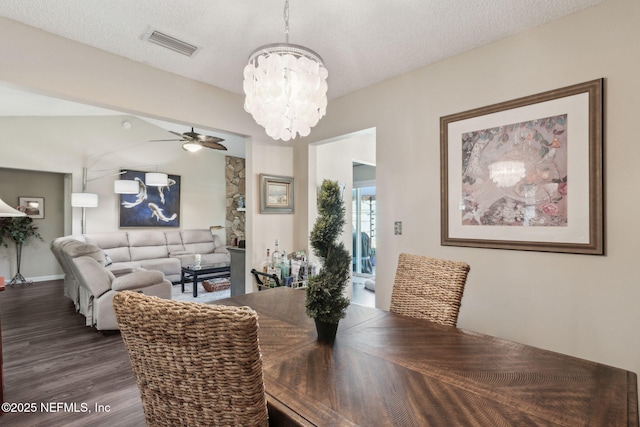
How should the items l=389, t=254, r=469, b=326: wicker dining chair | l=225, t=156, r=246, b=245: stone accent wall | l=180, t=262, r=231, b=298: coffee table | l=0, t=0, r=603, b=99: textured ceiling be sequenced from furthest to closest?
l=225, t=156, r=246, b=245: stone accent wall < l=180, t=262, r=231, b=298: coffee table < l=0, t=0, r=603, b=99: textured ceiling < l=389, t=254, r=469, b=326: wicker dining chair

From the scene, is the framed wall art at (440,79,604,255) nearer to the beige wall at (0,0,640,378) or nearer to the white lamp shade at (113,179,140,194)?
the beige wall at (0,0,640,378)

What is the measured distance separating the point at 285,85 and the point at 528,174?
1666 millimetres

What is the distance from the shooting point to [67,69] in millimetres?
2143

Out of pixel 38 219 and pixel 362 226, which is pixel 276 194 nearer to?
pixel 362 226

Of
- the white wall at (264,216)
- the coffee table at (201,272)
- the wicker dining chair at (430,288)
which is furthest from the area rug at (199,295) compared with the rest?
the wicker dining chair at (430,288)

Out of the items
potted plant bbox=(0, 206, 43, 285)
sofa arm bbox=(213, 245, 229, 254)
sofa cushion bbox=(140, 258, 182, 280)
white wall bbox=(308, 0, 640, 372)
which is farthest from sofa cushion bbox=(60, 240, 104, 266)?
sofa arm bbox=(213, 245, 229, 254)

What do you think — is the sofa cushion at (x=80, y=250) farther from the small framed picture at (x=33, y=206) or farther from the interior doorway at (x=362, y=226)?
the interior doorway at (x=362, y=226)

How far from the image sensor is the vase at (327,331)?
1.22 metres

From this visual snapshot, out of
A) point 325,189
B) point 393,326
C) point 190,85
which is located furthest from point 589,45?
point 190,85

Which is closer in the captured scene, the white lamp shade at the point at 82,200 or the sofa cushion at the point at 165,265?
the white lamp shade at the point at 82,200

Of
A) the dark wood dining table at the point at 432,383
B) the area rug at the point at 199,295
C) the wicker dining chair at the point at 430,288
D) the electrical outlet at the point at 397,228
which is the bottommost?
the area rug at the point at 199,295

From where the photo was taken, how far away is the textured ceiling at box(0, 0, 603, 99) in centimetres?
179

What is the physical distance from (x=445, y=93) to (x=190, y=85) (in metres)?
2.26

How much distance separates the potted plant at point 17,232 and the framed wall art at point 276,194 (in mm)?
5171
